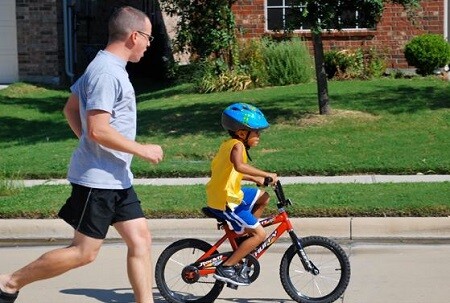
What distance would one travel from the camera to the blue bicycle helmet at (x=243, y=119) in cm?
713

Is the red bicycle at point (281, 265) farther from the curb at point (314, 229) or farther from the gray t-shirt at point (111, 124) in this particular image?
the curb at point (314, 229)

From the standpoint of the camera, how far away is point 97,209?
609cm

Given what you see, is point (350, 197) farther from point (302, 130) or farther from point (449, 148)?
point (302, 130)

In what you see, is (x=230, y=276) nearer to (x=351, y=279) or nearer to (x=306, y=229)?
(x=351, y=279)

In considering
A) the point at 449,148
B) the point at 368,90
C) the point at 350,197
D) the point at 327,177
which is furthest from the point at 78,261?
the point at 368,90

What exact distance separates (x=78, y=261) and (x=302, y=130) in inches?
344

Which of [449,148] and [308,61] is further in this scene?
[308,61]

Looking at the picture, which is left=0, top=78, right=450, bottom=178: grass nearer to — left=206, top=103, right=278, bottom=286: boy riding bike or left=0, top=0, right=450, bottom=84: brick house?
left=0, top=0, right=450, bottom=84: brick house

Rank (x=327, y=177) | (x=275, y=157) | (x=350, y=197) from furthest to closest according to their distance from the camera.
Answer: (x=275, y=157)
(x=327, y=177)
(x=350, y=197)

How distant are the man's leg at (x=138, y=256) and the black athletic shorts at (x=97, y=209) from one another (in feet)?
0.19

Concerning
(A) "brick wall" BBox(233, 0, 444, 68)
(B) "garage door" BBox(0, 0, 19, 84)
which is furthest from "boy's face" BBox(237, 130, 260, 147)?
(B) "garage door" BBox(0, 0, 19, 84)

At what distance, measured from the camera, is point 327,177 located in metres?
12.2

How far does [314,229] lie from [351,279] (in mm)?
1662

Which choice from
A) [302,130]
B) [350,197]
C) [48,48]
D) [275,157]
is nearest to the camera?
[350,197]
